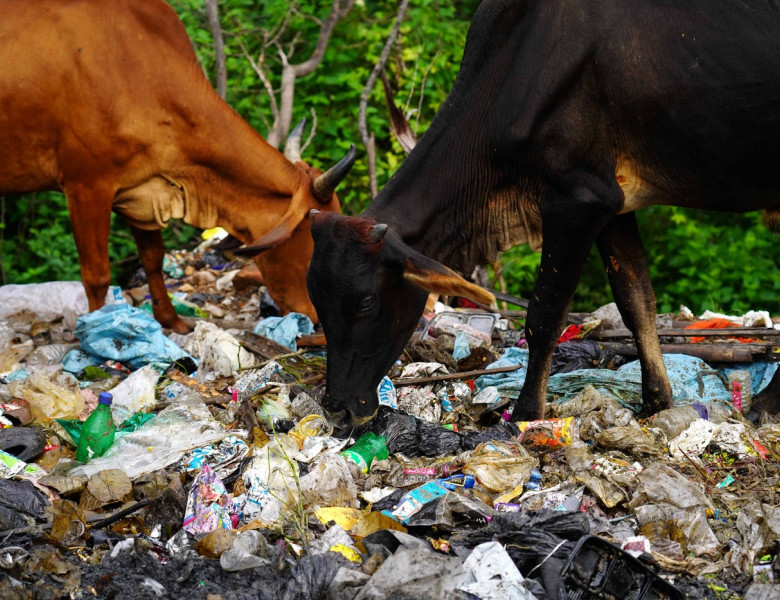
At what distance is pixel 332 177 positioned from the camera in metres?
6.41

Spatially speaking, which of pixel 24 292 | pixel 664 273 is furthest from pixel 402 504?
pixel 664 273

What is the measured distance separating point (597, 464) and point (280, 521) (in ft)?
4.64

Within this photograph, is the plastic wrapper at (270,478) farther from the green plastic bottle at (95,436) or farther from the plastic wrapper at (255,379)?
the plastic wrapper at (255,379)

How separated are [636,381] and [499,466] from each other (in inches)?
58.4

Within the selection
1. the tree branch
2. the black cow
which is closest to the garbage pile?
the black cow

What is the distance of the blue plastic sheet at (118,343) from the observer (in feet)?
18.8

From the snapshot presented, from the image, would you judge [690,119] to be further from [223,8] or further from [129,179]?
[223,8]

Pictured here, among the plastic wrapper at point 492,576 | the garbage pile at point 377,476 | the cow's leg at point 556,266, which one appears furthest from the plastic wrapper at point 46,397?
the plastic wrapper at point 492,576

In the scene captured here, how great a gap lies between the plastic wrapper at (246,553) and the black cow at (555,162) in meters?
0.99

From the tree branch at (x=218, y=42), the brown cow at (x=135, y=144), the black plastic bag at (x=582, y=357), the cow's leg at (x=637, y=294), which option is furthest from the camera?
the tree branch at (x=218, y=42)

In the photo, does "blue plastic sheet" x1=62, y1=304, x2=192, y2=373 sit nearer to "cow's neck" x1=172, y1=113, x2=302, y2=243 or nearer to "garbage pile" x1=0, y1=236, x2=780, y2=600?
"garbage pile" x1=0, y1=236, x2=780, y2=600

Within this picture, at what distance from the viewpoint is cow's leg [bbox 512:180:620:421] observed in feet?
13.6

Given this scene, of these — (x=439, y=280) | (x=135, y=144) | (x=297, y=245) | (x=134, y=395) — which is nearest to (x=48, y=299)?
(x=135, y=144)

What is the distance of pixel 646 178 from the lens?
4.23 m
